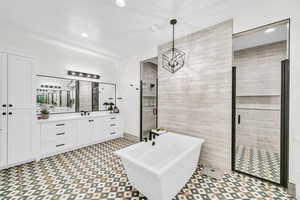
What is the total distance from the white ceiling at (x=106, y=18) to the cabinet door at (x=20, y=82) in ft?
2.47

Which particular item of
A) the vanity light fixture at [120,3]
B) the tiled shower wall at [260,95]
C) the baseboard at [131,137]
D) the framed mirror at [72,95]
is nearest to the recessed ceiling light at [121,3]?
the vanity light fixture at [120,3]

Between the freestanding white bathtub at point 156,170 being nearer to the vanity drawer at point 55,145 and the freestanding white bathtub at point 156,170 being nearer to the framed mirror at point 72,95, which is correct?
the vanity drawer at point 55,145

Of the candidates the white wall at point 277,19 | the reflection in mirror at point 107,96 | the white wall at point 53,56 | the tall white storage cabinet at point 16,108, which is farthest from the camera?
the reflection in mirror at point 107,96

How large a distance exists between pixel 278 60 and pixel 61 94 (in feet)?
17.6

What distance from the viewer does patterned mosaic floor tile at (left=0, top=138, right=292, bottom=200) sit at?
1.62m

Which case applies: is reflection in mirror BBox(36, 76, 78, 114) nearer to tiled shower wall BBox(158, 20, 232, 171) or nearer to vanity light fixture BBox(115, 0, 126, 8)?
vanity light fixture BBox(115, 0, 126, 8)

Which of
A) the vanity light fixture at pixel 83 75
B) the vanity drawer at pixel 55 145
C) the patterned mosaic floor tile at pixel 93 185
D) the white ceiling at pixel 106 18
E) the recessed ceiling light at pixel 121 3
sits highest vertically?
the white ceiling at pixel 106 18

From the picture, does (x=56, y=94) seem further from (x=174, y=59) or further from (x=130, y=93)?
(x=174, y=59)

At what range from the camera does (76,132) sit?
10.1 feet

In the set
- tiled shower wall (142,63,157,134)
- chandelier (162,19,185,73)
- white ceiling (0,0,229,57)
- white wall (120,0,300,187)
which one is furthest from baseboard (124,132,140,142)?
white wall (120,0,300,187)

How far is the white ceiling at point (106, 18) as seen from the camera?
1.80m

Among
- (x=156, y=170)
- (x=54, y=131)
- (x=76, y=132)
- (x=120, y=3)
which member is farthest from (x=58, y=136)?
(x=120, y=3)

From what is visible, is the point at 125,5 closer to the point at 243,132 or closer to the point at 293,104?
the point at 293,104

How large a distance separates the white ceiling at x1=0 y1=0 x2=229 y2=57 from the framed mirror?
1.10m
